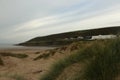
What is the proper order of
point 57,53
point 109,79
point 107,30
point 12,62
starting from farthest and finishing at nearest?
point 107,30 < point 57,53 < point 12,62 < point 109,79

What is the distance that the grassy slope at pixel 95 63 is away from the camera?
21.1 ft

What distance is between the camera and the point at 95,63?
21.7 ft

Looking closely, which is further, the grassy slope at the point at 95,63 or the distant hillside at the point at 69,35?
the distant hillside at the point at 69,35

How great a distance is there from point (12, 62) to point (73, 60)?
770cm

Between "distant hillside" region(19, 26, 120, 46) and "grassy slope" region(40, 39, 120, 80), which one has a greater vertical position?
"grassy slope" region(40, 39, 120, 80)

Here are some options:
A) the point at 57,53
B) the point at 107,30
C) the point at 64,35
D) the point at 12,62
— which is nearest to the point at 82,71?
the point at 12,62

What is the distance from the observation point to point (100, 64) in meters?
6.53

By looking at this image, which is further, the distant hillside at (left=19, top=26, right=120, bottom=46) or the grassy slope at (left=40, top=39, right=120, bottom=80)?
the distant hillside at (left=19, top=26, right=120, bottom=46)

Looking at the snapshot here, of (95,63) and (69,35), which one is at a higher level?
(95,63)

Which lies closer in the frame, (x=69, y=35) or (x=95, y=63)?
(x=95, y=63)

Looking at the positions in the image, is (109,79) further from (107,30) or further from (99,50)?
(107,30)

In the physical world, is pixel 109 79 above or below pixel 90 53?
below

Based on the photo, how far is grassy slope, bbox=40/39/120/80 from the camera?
643cm

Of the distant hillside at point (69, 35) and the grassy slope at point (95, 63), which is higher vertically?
the grassy slope at point (95, 63)
